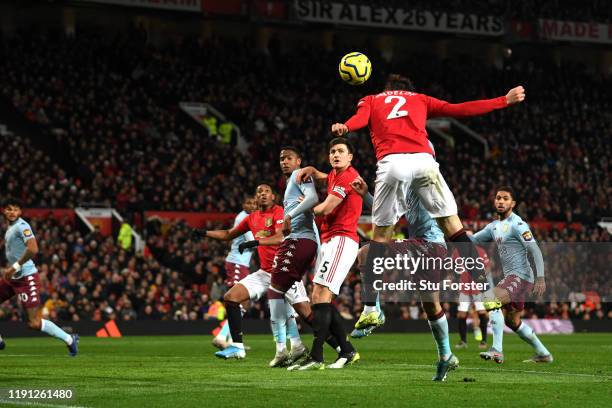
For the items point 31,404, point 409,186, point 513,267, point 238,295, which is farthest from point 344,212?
point 31,404

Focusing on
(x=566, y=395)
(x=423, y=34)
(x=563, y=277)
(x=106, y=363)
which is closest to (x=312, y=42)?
(x=423, y=34)

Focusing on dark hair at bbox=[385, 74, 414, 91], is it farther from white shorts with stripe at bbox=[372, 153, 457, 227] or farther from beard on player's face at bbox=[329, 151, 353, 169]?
beard on player's face at bbox=[329, 151, 353, 169]

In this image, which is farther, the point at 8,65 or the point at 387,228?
the point at 8,65

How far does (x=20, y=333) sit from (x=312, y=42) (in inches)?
1144

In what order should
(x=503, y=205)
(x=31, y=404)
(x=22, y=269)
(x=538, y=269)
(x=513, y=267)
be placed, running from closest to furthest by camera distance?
(x=31, y=404)
(x=538, y=269)
(x=503, y=205)
(x=513, y=267)
(x=22, y=269)

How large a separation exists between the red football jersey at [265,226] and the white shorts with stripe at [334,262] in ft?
9.76

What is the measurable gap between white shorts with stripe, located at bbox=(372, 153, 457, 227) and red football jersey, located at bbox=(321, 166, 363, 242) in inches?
49.3

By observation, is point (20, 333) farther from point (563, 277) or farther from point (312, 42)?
point (312, 42)

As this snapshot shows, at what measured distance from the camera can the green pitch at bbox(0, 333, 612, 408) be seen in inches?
357

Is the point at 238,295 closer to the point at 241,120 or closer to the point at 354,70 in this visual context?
the point at 354,70

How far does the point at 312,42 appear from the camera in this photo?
52.7 m

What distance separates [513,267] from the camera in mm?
15516

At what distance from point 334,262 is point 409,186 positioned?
1.74 m

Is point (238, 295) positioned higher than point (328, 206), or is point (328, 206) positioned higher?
point (328, 206)
